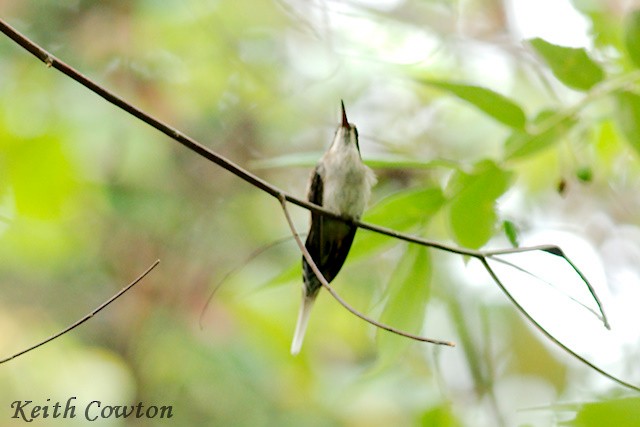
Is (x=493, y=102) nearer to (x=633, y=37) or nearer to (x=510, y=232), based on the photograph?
(x=633, y=37)

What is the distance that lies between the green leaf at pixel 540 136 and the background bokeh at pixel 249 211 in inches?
36.5

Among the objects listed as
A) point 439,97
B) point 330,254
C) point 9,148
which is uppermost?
point 439,97

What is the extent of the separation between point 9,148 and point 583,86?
1964 millimetres

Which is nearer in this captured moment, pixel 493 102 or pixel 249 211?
pixel 493 102

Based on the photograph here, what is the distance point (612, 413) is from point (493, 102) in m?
0.89

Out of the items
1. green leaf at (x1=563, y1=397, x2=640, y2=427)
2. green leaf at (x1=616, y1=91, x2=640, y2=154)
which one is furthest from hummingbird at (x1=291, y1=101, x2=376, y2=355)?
green leaf at (x1=563, y1=397, x2=640, y2=427)

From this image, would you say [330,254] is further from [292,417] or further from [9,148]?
[292,417]

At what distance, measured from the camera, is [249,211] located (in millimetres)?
5184

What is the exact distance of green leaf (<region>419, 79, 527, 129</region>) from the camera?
205 centimetres

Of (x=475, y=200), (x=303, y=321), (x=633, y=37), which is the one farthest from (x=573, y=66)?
(x=303, y=321)

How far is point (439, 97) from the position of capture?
16.4 ft

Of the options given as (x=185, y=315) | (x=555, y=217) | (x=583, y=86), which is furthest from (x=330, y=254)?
(x=555, y=217)

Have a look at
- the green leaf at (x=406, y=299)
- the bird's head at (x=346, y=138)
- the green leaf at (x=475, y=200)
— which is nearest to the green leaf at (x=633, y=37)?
the green leaf at (x=475, y=200)

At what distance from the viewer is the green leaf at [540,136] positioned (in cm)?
208
